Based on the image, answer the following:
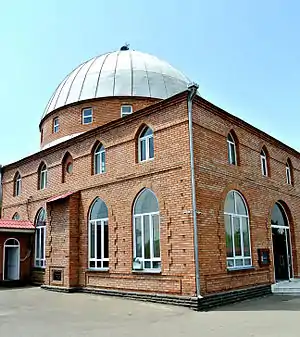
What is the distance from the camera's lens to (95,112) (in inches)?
733

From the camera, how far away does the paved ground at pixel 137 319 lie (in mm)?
7582

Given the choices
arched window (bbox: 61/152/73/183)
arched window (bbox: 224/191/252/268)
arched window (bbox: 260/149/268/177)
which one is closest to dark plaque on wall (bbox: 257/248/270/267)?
arched window (bbox: 224/191/252/268)

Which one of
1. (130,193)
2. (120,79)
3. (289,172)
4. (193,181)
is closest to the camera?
(193,181)

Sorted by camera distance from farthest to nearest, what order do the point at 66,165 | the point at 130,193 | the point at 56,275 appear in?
1. the point at 66,165
2. the point at 56,275
3. the point at 130,193

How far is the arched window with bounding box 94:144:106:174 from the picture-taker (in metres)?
14.2

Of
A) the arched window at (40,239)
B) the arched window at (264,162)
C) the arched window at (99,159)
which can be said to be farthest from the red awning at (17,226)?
the arched window at (264,162)

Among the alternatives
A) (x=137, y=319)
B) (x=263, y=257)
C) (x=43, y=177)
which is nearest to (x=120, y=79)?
(x=43, y=177)

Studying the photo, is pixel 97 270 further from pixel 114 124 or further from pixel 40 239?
pixel 114 124

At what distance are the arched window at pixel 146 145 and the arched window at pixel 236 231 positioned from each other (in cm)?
290

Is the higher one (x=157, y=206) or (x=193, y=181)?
(x=193, y=181)

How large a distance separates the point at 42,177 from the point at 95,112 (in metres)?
4.05

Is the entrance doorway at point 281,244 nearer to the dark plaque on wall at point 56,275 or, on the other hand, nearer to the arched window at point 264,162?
the arched window at point 264,162

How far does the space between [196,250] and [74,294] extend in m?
5.44

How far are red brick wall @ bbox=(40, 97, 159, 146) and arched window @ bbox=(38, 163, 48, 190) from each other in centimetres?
233
